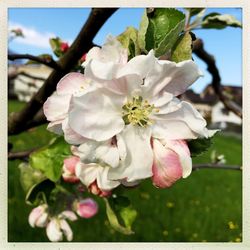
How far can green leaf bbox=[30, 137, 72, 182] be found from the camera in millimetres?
870

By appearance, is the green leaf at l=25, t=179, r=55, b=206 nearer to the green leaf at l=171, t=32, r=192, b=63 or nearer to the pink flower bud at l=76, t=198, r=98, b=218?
the pink flower bud at l=76, t=198, r=98, b=218

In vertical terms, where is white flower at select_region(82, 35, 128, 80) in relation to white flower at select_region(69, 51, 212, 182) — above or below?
above

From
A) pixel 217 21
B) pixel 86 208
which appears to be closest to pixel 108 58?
pixel 217 21

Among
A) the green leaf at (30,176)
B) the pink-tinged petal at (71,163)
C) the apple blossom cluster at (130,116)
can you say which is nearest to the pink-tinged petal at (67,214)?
the green leaf at (30,176)

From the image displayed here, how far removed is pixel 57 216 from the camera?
1.19 metres

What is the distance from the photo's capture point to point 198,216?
3494 mm

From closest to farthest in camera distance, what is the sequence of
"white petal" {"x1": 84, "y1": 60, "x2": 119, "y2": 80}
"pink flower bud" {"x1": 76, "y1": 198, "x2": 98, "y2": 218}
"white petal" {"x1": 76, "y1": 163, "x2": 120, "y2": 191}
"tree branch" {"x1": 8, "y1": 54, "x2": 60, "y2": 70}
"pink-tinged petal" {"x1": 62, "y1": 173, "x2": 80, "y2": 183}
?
"white petal" {"x1": 84, "y1": 60, "x2": 119, "y2": 80}
"white petal" {"x1": 76, "y1": 163, "x2": 120, "y2": 191}
"tree branch" {"x1": 8, "y1": 54, "x2": 60, "y2": 70}
"pink-tinged petal" {"x1": 62, "y1": 173, "x2": 80, "y2": 183}
"pink flower bud" {"x1": 76, "y1": 198, "x2": 98, "y2": 218}

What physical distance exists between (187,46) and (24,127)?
0.61 m

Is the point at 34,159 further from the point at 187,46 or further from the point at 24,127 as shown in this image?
the point at 187,46

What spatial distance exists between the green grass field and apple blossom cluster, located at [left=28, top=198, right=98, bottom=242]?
1.20 meters

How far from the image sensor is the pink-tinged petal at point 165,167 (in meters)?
0.53

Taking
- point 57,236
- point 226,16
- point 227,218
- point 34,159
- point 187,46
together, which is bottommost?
point 227,218

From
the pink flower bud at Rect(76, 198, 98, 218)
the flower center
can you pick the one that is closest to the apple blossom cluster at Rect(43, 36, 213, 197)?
the flower center

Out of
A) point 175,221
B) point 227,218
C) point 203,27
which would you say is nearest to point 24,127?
point 203,27
